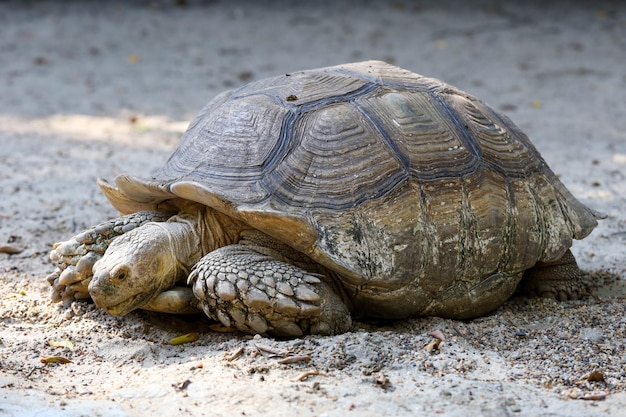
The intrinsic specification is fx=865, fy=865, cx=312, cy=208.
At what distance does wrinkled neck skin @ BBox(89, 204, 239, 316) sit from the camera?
331 cm

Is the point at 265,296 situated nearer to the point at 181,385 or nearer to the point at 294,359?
the point at 294,359

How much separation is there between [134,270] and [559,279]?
192cm

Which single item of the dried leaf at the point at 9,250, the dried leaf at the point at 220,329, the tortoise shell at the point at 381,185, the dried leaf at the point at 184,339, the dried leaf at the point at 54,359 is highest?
the tortoise shell at the point at 381,185

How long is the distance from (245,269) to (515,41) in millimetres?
7173

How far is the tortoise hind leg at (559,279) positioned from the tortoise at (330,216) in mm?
89

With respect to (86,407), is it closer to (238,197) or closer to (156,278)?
(156,278)

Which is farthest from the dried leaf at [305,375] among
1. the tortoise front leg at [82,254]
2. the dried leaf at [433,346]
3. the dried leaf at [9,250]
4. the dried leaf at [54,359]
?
the dried leaf at [9,250]

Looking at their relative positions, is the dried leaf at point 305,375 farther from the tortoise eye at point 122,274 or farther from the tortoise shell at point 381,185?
the tortoise eye at point 122,274

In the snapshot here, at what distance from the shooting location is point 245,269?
129 inches

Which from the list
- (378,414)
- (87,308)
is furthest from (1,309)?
(378,414)

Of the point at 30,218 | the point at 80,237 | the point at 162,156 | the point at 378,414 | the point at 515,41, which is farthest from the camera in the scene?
the point at 515,41

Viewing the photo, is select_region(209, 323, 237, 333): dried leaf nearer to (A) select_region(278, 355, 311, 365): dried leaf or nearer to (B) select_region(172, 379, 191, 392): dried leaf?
(A) select_region(278, 355, 311, 365): dried leaf

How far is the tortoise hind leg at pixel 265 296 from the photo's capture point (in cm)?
322

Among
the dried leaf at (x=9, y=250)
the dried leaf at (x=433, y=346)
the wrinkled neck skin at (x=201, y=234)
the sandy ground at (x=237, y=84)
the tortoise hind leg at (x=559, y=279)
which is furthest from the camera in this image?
the dried leaf at (x=9, y=250)
